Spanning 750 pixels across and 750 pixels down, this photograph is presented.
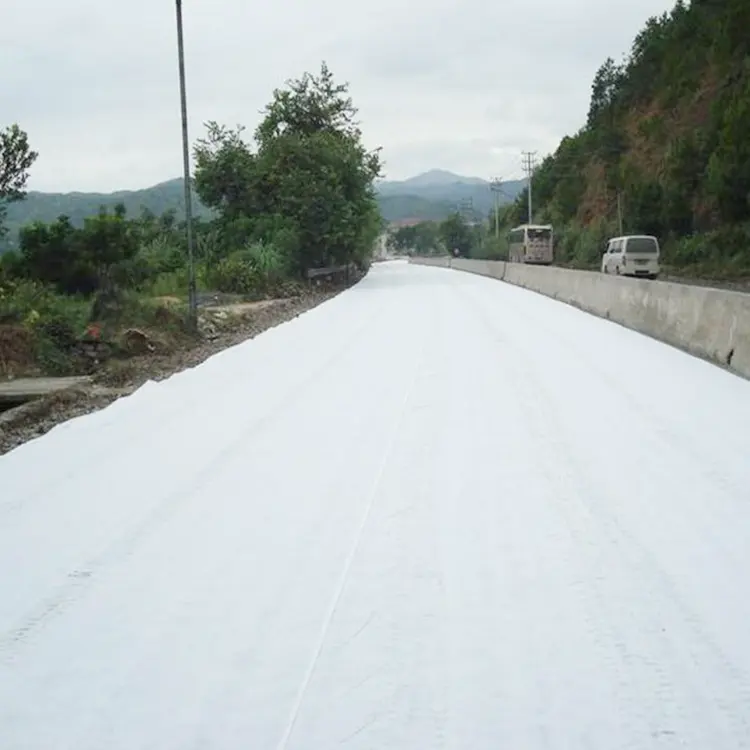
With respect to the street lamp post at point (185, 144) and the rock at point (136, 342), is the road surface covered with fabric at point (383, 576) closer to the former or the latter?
the rock at point (136, 342)

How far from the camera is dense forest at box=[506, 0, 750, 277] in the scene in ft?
162

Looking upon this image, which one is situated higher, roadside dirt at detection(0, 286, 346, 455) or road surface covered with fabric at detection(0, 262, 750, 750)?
road surface covered with fabric at detection(0, 262, 750, 750)

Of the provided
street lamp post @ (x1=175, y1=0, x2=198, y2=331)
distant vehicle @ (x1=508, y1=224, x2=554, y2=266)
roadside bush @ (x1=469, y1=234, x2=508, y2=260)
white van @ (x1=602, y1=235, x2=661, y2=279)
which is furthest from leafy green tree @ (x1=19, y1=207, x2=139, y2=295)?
roadside bush @ (x1=469, y1=234, x2=508, y2=260)

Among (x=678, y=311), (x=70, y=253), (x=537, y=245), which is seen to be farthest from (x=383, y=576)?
(x=537, y=245)

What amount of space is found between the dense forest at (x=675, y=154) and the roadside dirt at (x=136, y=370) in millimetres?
26462

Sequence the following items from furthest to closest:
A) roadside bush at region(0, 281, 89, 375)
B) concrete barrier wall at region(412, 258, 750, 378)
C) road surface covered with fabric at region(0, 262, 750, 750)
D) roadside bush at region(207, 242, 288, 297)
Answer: roadside bush at region(207, 242, 288, 297)
roadside bush at region(0, 281, 89, 375)
concrete barrier wall at region(412, 258, 750, 378)
road surface covered with fabric at region(0, 262, 750, 750)

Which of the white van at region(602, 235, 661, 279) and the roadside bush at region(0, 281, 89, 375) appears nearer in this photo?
the roadside bush at region(0, 281, 89, 375)

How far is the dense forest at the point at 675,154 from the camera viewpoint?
49.4m

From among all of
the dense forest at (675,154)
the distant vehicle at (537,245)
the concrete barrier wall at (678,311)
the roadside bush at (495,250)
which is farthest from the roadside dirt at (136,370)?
the roadside bush at (495,250)

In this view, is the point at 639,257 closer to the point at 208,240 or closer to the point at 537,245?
the point at 208,240

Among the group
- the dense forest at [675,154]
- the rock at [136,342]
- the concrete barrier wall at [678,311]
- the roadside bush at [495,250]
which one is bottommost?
the roadside bush at [495,250]

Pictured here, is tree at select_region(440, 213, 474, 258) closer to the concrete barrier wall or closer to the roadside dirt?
the concrete barrier wall

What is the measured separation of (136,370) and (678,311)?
30.5ft

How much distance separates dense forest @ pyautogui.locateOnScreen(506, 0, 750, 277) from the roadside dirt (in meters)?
26.5
